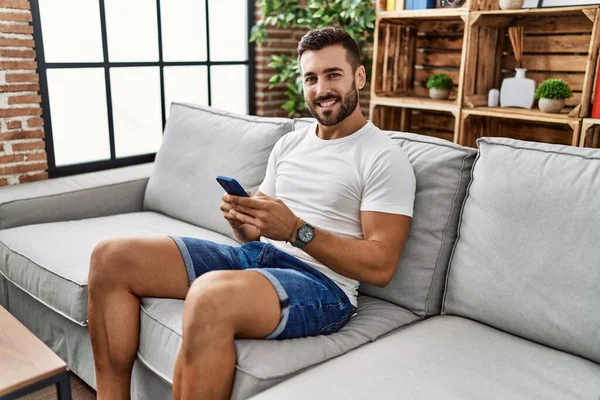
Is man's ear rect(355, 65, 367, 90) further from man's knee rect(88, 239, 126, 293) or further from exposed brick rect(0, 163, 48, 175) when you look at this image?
exposed brick rect(0, 163, 48, 175)

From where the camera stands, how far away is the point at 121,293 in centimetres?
156

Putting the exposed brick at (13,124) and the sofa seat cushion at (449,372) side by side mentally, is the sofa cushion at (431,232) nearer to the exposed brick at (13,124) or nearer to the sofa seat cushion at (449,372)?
the sofa seat cushion at (449,372)

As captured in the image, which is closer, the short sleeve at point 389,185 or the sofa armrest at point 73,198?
the short sleeve at point 389,185

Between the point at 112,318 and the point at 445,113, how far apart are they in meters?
2.35

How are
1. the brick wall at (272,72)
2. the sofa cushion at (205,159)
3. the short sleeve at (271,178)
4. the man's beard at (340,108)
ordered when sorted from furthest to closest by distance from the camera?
the brick wall at (272,72) → the sofa cushion at (205,159) → the short sleeve at (271,178) → the man's beard at (340,108)

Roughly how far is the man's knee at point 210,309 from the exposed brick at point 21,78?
1809 mm

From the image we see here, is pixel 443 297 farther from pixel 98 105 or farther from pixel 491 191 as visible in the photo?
pixel 98 105

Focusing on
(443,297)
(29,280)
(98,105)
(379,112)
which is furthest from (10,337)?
(379,112)

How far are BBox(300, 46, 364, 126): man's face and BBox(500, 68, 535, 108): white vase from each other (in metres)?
1.34

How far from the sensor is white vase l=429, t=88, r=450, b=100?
3.01 metres

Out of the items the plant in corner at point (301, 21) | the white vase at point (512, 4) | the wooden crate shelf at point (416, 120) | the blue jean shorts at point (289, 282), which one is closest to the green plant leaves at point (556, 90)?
the white vase at point (512, 4)

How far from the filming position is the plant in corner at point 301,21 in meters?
3.11

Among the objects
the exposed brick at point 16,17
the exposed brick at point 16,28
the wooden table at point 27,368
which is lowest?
the wooden table at point 27,368

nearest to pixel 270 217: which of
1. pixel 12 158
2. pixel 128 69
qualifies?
pixel 12 158
